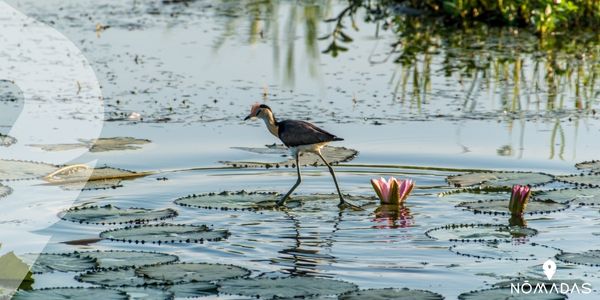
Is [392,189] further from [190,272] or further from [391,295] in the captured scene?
[391,295]

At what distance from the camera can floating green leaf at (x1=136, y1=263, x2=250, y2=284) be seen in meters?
7.01

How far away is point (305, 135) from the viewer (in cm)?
920

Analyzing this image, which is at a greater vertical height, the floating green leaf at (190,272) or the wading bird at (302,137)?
the wading bird at (302,137)

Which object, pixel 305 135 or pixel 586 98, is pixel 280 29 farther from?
pixel 305 135

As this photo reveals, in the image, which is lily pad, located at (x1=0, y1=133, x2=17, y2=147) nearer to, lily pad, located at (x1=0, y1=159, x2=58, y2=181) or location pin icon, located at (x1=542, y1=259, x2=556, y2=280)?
lily pad, located at (x1=0, y1=159, x2=58, y2=181)

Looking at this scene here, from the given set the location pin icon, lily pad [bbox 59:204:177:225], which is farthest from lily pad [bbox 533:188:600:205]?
lily pad [bbox 59:204:177:225]

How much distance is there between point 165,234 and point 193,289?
1.36m

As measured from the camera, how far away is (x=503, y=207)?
8.98 m

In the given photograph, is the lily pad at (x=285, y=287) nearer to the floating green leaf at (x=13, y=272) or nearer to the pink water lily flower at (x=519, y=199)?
the floating green leaf at (x=13, y=272)

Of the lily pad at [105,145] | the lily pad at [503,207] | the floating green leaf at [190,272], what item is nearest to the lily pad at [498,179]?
the lily pad at [503,207]

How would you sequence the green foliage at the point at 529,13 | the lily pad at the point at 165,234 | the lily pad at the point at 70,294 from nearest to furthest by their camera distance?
1. the lily pad at the point at 70,294
2. the lily pad at the point at 165,234
3. the green foliage at the point at 529,13

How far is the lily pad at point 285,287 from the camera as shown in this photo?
22.1 feet

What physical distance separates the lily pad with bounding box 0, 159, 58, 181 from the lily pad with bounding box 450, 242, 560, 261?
346 cm

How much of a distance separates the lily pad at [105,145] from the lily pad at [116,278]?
3671 millimetres
